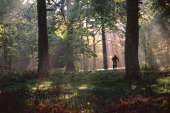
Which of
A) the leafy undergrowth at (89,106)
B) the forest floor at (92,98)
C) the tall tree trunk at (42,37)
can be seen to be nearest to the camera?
the leafy undergrowth at (89,106)

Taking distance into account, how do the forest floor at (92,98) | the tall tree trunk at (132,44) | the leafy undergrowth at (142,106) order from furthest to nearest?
the tall tree trunk at (132,44)
the forest floor at (92,98)
the leafy undergrowth at (142,106)

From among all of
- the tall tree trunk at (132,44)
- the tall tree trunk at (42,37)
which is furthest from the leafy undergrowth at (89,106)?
the tall tree trunk at (42,37)

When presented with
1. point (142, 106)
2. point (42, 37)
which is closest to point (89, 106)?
point (142, 106)

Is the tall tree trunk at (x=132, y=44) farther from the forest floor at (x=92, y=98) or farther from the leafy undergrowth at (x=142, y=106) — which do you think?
the leafy undergrowth at (x=142, y=106)

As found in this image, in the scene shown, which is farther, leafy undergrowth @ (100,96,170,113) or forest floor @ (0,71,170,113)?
forest floor @ (0,71,170,113)

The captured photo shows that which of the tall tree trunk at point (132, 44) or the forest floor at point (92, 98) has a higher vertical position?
the tall tree trunk at point (132, 44)

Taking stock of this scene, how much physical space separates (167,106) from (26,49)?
5792 cm

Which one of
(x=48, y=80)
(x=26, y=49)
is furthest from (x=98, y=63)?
(x=48, y=80)

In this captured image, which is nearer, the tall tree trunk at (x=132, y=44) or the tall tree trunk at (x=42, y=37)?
the tall tree trunk at (x=132, y=44)

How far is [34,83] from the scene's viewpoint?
21.5 meters

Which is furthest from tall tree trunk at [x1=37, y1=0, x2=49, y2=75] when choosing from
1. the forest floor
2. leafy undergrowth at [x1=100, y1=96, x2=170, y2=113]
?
leafy undergrowth at [x1=100, y1=96, x2=170, y2=113]

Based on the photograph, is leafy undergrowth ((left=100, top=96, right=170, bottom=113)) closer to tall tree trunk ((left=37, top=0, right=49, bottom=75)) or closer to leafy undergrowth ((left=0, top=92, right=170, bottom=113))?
leafy undergrowth ((left=0, top=92, right=170, bottom=113))

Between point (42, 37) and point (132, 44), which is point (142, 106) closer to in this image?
point (132, 44)

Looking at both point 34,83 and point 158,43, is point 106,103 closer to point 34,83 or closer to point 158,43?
point 34,83
